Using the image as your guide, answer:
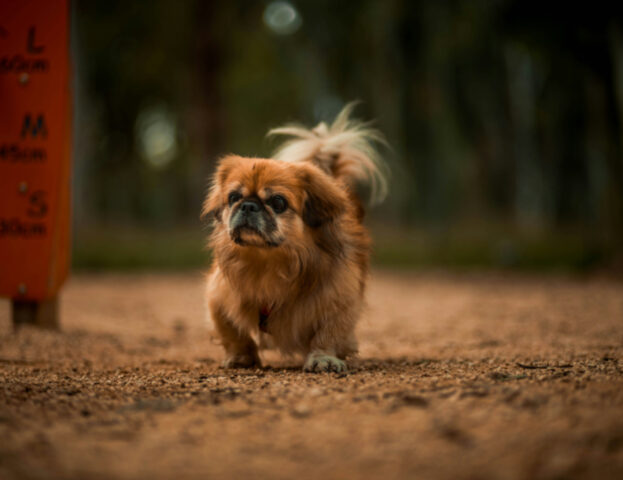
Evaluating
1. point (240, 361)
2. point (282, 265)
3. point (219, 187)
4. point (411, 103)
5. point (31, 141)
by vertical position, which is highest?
point (411, 103)

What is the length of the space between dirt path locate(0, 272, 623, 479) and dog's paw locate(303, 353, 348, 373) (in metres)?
0.10

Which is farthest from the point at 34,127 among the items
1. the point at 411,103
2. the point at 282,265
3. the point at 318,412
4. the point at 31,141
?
the point at 411,103

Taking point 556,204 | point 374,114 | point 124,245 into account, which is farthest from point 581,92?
point 124,245

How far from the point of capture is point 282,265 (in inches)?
165

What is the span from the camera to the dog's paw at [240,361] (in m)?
4.45

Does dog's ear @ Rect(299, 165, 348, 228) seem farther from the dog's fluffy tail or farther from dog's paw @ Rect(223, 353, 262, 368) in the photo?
dog's paw @ Rect(223, 353, 262, 368)

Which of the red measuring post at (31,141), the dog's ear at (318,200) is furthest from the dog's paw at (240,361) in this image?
the red measuring post at (31,141)

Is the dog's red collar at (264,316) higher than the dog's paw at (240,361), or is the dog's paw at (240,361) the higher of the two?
the dog's red collar at (264,316)

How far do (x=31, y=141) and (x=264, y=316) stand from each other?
2977 millimetres

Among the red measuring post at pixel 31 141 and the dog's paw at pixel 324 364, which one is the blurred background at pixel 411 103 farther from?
the dog's paw at pixel 324 364

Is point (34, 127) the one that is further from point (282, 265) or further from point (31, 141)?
point (282, 265)

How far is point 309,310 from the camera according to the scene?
420 cm

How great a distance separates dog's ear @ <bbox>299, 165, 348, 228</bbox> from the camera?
427cm

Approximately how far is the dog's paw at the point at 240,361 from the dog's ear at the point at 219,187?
975mm
